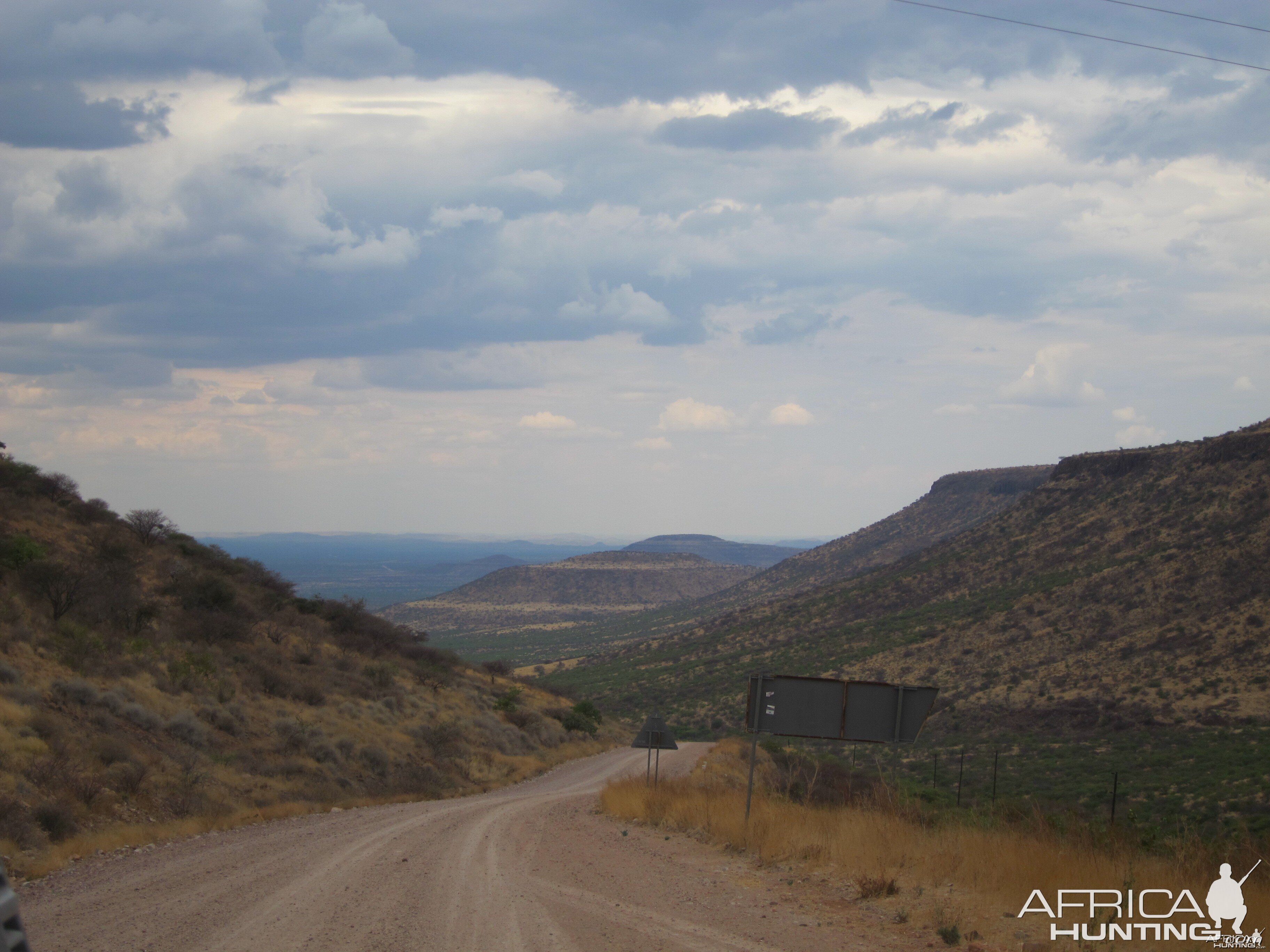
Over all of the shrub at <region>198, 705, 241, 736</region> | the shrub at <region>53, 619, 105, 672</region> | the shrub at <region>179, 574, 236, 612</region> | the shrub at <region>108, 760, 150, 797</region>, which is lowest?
the shrub at <region>198, 705, 241, 736</region>

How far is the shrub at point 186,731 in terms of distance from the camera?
21109mm

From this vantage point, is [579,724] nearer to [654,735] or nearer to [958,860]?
[654,735]

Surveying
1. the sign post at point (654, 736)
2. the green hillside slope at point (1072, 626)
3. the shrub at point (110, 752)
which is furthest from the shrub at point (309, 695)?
the green hillside slope at point (1072, 626)

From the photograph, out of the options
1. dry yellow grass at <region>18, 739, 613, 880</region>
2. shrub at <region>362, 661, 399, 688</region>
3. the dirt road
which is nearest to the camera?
the dirt road

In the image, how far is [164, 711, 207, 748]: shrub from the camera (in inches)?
831

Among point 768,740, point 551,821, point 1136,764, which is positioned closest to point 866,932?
point 551,821

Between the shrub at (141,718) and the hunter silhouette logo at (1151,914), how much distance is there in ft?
Result: 62.7

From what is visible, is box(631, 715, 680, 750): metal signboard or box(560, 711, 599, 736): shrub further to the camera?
box(560, 711, 599, 736): shrub

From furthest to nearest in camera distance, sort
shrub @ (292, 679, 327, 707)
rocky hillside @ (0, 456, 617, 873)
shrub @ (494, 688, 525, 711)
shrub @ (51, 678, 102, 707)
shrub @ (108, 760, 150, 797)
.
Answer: shrub @ (494, 688, 525, 711), shrub @ (292, 679, 327, 707), shrub @ (51, 678, 102, 707), shrub @ (108, 760, 150, 797), rocky hillside @ (0, 456, 617, 873)

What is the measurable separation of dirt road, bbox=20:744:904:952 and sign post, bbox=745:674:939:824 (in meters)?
1.75

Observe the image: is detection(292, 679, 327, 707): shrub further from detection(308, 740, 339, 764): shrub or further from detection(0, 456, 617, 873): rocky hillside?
detection(308, 740, 339, 764): shrub

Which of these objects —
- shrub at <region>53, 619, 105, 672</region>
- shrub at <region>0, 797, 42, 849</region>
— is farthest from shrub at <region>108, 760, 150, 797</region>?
shrub at <region>53, 619, 105, 672</region>

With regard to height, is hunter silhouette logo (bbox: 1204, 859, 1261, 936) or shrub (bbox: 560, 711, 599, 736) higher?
hunter silhouette logo (bbox: 1204, 859, 1261, 936)

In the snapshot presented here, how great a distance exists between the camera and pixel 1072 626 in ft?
193
